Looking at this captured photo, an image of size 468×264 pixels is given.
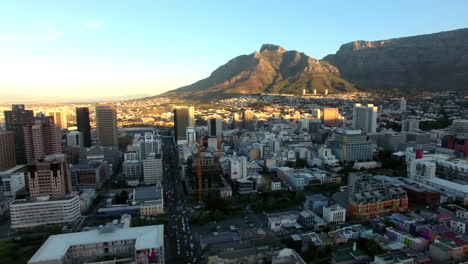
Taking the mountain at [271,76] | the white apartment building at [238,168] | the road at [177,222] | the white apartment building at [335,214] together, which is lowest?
the road at [177,222]

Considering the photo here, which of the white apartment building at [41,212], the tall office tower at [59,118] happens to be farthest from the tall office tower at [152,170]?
the tall office tower at [59,118]

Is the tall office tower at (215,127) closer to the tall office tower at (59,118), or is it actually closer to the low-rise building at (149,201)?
the low-rise building at (149,201)

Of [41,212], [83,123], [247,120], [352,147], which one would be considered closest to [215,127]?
[247,120]

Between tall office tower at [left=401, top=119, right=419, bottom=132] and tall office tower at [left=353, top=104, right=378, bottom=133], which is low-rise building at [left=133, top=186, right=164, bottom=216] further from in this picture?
tall office tower at [left=401, top=119, right=419, bottom=132]

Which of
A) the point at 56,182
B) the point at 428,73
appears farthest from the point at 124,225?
the point at 428,73

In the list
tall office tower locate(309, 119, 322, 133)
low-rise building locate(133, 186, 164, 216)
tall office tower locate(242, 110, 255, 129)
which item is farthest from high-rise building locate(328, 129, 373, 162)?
low-rise building locate(133, 186, 164, 216)

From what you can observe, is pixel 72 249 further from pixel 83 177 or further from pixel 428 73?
pixel 428 73
